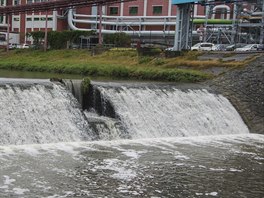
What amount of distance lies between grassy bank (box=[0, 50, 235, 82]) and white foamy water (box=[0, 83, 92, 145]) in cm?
1278

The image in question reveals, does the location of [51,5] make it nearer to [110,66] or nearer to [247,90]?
[110,66]

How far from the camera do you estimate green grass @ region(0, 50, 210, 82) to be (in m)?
30.5

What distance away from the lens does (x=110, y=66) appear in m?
35.9

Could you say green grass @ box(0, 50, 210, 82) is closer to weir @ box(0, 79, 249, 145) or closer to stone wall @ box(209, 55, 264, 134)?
stone wall @ box(209, 55, 264, 134)

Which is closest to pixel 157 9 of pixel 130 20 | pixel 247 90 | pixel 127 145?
pixel 130 20

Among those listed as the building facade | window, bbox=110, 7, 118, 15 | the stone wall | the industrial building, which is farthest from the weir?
window, bbox=110, 7, 118, 15

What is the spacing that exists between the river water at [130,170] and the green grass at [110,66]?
46.1ft

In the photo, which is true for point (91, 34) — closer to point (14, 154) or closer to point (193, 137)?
point (193, 137)

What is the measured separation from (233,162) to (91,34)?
46327 millimetres

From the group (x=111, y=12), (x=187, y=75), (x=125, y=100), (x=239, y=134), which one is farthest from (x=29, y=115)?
(x=111, y=12)

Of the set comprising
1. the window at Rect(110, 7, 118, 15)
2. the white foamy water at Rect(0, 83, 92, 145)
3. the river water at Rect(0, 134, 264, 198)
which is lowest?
the river water at Rect(0, 134, 264, 198)

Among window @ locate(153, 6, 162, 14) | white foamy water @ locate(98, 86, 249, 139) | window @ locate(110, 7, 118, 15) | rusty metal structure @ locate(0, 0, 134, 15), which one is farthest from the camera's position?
window @ locate(110, 7, 118, 15)

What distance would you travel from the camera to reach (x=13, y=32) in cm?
7650

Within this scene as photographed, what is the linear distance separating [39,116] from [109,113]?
3.46m
